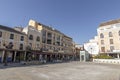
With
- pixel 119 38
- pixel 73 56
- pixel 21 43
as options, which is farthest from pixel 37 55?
pixel 119 38

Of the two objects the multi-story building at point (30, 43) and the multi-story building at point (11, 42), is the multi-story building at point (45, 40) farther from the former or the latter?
the multi-story building at point (11, 42)

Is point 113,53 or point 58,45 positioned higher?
point 58,45

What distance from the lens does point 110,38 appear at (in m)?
50.2

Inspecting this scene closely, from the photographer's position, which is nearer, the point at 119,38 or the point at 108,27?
the point at 119,38

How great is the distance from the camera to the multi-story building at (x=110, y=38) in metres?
48.2

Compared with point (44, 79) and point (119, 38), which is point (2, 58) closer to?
point (44, 79)

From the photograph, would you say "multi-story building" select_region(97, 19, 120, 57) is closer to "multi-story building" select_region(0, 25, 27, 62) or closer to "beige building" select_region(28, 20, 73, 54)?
"beige building" select_region(28, 20, 73, 54)

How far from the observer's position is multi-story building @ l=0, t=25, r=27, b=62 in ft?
102

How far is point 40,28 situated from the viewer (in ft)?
149

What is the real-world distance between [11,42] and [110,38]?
39231 mm

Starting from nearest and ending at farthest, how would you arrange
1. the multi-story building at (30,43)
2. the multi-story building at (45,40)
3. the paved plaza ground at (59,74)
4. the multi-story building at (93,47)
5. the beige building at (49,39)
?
1. the paved plaza ground at (59,74)
2. the multi-story building at (30,43)
3. the multi-story building at (45,40)
4. the beige building at (49,39)
5. the multi-story building at (93,47)

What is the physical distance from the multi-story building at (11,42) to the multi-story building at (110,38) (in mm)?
33515

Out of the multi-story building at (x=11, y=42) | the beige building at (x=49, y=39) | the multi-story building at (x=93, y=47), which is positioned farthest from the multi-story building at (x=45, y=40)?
the multi-story building at (x=93, y=47)

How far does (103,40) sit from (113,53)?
7.29m
